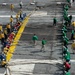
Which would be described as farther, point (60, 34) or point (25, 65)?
Answer: point (60, 34)

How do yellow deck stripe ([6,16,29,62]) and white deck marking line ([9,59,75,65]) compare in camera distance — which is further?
yellow deck stripe ([6,16,29,62])

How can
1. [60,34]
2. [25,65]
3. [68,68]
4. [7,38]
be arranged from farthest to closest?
[60,34] < [7,38] < [25,65] < [68,68]

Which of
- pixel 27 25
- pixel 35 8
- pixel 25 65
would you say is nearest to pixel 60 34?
pixel 27 25

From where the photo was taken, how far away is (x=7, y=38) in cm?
4122

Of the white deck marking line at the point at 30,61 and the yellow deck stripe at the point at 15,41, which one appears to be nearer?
the white deck marking line at the point at 30,61

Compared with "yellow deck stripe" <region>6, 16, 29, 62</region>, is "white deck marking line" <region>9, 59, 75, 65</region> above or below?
below

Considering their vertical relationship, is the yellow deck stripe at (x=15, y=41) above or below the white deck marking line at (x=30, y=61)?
above

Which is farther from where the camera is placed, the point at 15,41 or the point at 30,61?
the point at 15,41

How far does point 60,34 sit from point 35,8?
1527 cm

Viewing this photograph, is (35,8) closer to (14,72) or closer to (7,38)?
(7,38)

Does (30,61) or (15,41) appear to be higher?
(15,41)

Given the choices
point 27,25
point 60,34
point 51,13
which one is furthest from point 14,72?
point 51,13

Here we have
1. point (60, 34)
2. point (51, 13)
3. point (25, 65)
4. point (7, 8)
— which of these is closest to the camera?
point (25, 65)

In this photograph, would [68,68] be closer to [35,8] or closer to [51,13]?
[51,13]
